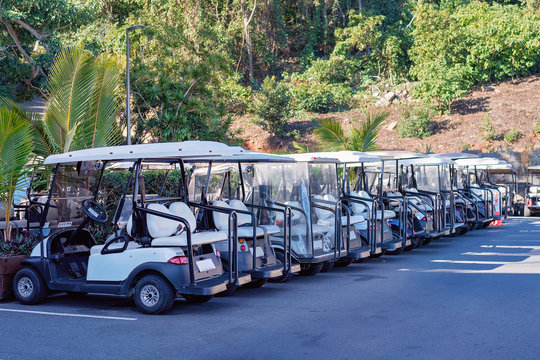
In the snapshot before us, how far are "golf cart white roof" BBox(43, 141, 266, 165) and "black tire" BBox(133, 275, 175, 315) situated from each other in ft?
4.86

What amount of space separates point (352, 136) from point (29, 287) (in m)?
14.3

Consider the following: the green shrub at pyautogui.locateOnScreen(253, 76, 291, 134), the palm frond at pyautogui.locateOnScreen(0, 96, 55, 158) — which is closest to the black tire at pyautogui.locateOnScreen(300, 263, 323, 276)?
the palm frond at pyautogui.locateOnScreen(0, 96, 55, 158)

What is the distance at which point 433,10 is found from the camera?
41219 mm

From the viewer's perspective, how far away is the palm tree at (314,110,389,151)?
21828mm

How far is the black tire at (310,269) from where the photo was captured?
39.1 feet

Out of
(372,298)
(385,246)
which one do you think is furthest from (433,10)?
(372,298)

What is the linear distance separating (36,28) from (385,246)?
11.9 metres

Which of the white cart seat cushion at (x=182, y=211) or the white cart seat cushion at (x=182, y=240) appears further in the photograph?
the white cart seat cushion at (x=182, y=211)

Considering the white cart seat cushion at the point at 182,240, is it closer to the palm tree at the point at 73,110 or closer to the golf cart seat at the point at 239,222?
the golf cart seat at the point at 239,222

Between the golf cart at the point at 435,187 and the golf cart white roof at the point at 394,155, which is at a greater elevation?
the golf cart white roof at the point at 394,155

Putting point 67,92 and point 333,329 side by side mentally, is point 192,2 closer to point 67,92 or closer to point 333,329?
point 67,92

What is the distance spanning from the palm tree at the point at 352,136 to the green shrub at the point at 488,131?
15.9 meters

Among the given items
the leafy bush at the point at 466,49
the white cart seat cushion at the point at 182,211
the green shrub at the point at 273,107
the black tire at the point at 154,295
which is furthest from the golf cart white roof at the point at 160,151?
the leafy bush at the point at 466,49

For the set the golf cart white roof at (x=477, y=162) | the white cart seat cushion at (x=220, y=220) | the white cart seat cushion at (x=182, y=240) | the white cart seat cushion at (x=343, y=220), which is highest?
the golf cart white roof at (x=477, y=162)
